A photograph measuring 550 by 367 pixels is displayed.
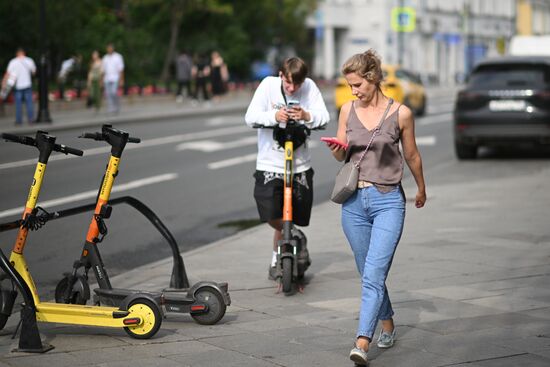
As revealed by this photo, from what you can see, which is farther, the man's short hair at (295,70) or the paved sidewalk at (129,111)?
the paved sidewalk at (129,111)

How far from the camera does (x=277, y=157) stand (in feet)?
29.2

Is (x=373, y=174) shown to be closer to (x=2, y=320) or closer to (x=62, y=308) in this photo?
(x=62, y=308)

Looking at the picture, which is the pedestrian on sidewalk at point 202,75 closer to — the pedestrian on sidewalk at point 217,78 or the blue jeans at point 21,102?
the pedestrian on sidewalk at point 217,78

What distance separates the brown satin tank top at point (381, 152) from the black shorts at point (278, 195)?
2.20 meters

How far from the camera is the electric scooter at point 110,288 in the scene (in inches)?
287

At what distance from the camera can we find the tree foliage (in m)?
33.8

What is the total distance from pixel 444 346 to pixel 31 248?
5.57 meters

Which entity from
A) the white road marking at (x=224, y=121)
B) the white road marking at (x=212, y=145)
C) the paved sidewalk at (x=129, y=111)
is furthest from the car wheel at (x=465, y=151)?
the white road marking at (x=224, y=121)

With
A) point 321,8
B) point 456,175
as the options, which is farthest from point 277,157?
point 321,8

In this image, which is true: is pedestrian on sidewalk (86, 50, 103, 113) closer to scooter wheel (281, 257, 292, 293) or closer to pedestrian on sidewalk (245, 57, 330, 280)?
pedestrian on sidewalk (245, 57, 330, 280)

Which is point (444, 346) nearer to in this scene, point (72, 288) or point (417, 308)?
point (417, 308)

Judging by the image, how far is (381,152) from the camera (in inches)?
263

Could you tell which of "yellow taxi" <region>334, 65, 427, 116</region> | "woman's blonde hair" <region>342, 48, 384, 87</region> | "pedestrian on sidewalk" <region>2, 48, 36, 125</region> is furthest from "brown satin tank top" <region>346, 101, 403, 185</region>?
"yellow taxi" <region>334, 65, 427, 116</region>

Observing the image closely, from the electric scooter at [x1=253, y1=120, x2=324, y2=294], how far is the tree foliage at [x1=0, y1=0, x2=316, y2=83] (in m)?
22.7
